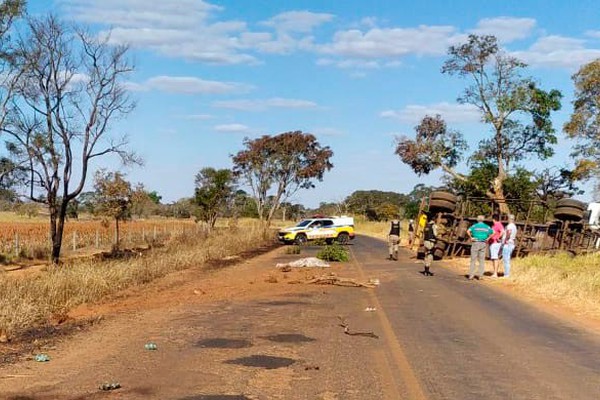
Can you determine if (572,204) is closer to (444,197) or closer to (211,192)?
(444,197)

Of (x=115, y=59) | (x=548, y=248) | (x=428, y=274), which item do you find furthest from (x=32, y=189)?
(x=548, y=248)

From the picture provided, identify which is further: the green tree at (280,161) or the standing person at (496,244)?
the green tree at (280,161)

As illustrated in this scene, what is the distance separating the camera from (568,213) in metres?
27.5

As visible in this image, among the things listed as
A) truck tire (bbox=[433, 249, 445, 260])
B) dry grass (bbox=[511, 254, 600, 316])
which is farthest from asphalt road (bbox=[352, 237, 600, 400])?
truck tire (bbox=[433, 249, 445, 260])

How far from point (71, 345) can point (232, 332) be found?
2.35 meters

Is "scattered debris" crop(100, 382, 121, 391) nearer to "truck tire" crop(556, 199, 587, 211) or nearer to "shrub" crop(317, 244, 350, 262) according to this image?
"shrub" crop(317, 244, 350, 262)

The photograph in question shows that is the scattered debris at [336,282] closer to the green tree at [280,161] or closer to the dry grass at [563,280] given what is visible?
the dry grass at [563,280]

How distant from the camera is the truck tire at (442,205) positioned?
28.1 m

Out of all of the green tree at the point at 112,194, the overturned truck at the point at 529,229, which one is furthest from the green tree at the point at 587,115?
the green tree at the point at 112,194

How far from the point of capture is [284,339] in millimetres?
10055

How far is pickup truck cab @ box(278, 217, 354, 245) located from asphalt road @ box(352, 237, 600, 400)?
2789 cm

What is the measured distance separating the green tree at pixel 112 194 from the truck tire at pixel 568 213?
2249 centimetres

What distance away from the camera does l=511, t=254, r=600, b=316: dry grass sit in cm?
1534

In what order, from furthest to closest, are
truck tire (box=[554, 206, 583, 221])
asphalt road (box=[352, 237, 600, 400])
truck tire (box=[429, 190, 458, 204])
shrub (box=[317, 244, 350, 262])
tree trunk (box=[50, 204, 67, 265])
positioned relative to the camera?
tree trunk (box=[50, 204, 67, 265])
truck tire (box=[429, 190, 458, 204])
shrub (box=[317, 244, 350, 262])
truck tire (box=[554, 206, 583, 221])
asphalt road (box=[352, 237, 600, 400])
